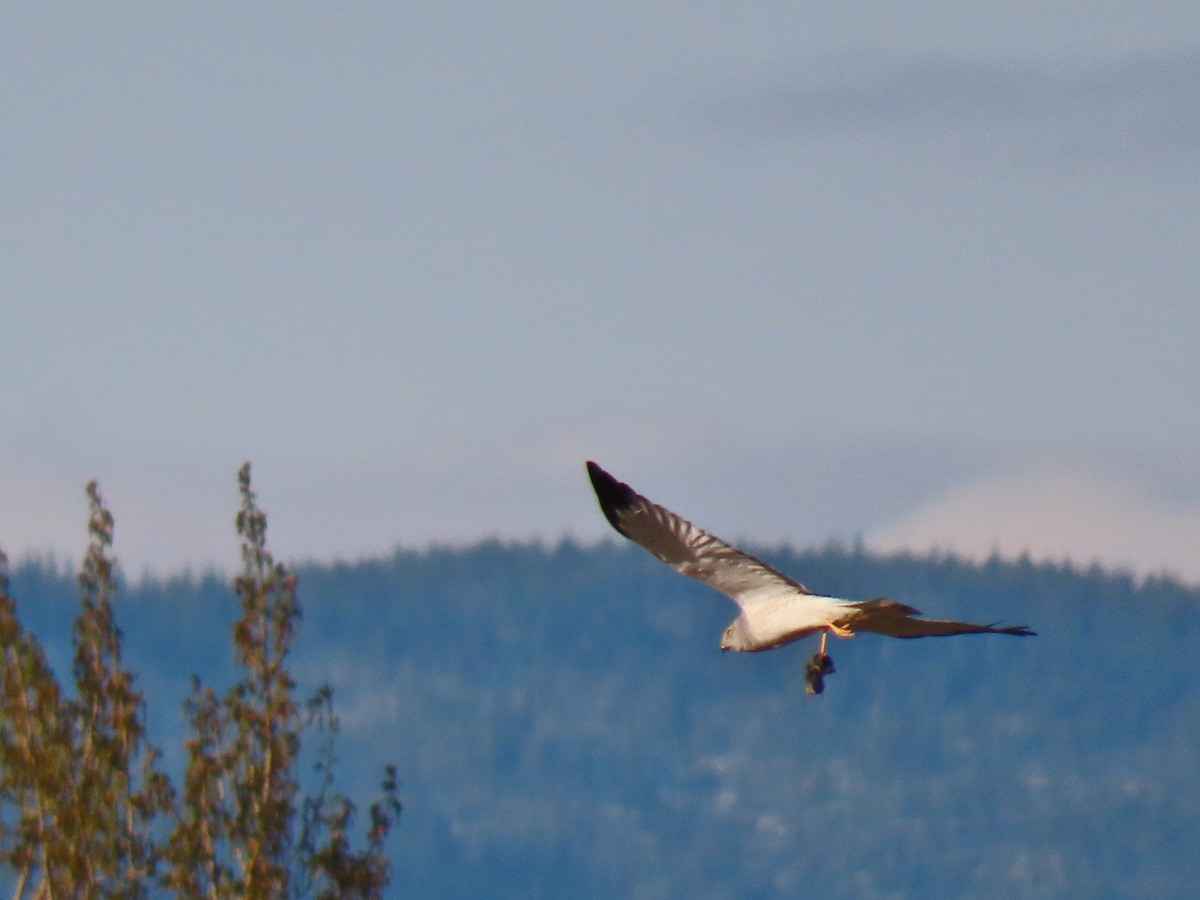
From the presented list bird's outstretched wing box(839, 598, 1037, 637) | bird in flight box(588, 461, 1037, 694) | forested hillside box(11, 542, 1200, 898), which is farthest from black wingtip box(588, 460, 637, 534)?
forested hillside box(11, 542, 1200, 898)

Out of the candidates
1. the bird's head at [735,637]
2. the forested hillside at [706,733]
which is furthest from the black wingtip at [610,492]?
the forested hillside at [706,733]

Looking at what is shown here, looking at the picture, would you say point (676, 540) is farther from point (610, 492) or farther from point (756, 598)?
point (756, 598)

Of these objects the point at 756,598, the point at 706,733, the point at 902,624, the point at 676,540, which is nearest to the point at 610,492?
the point at 676,540

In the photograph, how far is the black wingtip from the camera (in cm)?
1500

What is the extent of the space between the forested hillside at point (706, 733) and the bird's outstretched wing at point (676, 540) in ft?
211

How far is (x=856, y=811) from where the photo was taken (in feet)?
277

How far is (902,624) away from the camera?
11805 mm

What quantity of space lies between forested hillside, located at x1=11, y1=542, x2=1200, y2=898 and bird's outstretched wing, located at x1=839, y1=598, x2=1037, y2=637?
6742 centimetres

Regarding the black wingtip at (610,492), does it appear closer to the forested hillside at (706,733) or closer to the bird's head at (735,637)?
the bird's head at (735,637)

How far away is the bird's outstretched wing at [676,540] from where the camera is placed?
1417 cm

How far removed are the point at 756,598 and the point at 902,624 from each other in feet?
6.63

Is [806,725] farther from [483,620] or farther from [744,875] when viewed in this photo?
[483,620]

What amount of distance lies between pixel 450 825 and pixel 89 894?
175ft

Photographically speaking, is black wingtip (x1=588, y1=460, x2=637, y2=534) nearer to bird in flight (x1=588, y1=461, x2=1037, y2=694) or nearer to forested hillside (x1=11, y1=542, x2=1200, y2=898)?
bird in flight (x1=588, y1=461, x2=1037, y2=694)
